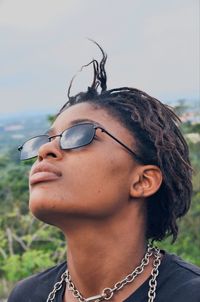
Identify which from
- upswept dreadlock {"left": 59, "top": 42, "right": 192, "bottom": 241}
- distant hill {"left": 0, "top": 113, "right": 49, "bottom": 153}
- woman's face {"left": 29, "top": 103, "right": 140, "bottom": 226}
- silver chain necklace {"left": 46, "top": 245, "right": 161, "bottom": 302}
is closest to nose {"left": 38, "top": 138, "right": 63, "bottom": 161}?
woman's face {"left": 29, "top": 103, "right": 140, "bottom": 226}

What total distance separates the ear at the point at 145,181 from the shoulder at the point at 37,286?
38 centimetres

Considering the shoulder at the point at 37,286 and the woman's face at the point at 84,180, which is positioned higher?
the woman's face at the point at 84,180

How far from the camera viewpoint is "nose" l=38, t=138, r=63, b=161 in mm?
2230

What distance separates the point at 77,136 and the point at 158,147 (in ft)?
0.81

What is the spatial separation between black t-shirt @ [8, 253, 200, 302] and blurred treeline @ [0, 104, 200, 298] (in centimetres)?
377

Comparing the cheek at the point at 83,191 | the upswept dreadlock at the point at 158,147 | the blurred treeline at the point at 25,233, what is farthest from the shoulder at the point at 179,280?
the blurred treeline at the point at 25,233

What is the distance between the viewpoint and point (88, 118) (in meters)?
2.31

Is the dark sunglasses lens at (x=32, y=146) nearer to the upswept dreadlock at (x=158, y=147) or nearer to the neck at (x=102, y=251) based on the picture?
the upswept dreadlock at (x=158, y=147)

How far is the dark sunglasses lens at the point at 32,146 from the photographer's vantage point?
7.70ft

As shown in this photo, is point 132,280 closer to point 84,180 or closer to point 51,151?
point 84,180

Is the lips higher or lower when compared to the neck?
higher

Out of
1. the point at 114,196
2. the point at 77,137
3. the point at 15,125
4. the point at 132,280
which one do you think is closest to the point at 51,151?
the point at 77,137

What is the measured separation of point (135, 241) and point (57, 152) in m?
0.35

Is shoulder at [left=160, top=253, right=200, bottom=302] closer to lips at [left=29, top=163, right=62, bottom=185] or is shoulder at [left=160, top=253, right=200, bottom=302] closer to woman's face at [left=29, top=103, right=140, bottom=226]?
woman's face at [left=29, top=103, right=140, bottom=226]
